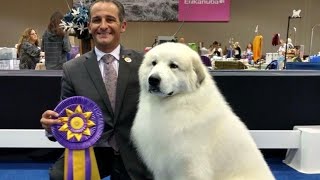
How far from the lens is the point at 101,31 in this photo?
2.23m

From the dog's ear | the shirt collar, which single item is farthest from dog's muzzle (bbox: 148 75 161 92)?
the shirt collar

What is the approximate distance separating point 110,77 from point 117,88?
107 mm

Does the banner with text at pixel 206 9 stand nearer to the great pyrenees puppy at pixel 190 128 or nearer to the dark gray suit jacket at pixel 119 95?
the dark gray suit jacket at pixel 119 95

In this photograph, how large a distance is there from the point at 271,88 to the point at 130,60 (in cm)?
236

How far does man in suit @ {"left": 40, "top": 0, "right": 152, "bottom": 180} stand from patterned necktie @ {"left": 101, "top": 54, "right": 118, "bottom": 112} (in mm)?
21

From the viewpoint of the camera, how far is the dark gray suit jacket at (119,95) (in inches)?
88.2

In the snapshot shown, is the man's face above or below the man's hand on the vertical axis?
above

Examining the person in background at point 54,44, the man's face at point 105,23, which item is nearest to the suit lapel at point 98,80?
the man's face at point 105,23

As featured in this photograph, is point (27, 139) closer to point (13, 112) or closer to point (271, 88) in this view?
point (13, 112)

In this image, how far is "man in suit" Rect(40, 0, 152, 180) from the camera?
2.23 m

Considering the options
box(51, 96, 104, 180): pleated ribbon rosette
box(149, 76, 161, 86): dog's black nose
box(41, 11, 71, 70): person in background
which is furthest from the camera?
box(41, 11, 71, 70): person in background

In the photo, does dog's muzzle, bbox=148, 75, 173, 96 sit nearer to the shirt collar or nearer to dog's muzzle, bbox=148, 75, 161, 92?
dog's muzzle, bbox=148, 75, 161, 92

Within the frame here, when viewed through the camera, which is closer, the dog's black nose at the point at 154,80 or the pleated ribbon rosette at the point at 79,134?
the dog's black nose at the point at 154,80

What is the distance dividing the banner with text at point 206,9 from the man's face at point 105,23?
28.8 feet
